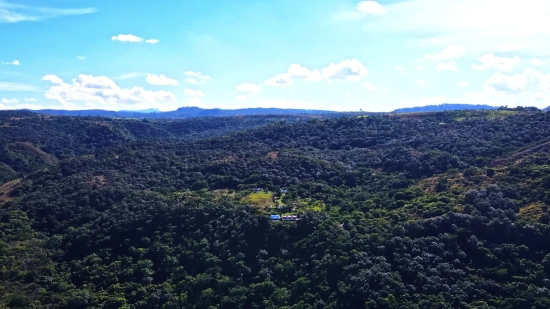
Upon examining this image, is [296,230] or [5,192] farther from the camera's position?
[5,192]

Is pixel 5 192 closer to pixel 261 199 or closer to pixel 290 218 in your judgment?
pixel 261 199

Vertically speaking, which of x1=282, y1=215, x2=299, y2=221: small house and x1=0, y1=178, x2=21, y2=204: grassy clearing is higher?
x1=282, y1=215, x2=299, y2=221: small house

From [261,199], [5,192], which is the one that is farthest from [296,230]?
[5,192]

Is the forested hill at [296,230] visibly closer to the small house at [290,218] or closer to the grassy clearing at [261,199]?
the grassy clearing at [261,199]

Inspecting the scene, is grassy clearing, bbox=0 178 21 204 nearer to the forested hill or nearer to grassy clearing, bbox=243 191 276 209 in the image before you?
the forested hill

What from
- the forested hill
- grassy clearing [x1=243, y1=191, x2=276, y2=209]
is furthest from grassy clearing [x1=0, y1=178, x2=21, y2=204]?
grassy clearing [x1=243, y1=191, x2=276, y2=209]

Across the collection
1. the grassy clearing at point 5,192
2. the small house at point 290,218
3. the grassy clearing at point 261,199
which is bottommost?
the grassy clearing at point 5,192

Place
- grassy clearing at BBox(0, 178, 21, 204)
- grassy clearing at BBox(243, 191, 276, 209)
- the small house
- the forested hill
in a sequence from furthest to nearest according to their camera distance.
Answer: grassy clearing at BBox(0, 178, 21, 204) → grassy clearing at BBox(243, 191, 276, 209) → the small house → the forested hill

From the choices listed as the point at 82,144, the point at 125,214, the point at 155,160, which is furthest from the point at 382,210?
the point at 82,144

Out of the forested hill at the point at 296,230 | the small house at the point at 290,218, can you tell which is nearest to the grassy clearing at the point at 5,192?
the forested hill at the point at 296,230
